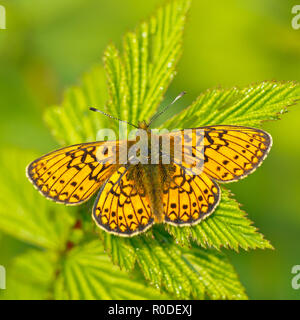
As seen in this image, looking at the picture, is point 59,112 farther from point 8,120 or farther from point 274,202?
point 274,202

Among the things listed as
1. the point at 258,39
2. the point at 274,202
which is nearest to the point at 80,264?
the point at 274,202

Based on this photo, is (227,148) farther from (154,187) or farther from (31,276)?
(31,276)

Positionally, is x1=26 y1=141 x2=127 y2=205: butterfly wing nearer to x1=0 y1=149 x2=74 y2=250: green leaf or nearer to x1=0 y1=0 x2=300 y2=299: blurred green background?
x1=0 y1=149 x2=74 y2=250: green leaf

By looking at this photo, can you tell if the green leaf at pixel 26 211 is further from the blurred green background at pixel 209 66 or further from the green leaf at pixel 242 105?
the green leaf at pixel 242 105

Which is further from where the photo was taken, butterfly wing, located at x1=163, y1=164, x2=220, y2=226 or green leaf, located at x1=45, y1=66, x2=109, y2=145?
Answer: green leaf, located at x1=45, y1=66, x2=109, y2=145

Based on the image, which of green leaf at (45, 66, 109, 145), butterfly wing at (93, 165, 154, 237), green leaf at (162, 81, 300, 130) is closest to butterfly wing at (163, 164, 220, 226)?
butterfly wing at (93, 165, 154, 237)
